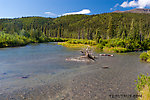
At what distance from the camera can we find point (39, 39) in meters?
106

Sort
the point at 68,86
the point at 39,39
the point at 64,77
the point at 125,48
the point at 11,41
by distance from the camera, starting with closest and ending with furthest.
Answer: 1. the point at 68,86
2. the point at 64,77
3. the point at 125,48
4. the point at 11,41
5. the point at 39,39

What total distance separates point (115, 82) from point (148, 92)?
26.1ft

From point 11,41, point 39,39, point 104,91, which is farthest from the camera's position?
point 39,39

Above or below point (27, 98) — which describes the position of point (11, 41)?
above

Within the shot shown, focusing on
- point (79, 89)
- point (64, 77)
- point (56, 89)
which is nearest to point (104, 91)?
point (79, 89)

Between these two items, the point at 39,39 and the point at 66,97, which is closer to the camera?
the point at 66,97

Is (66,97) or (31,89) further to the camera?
(31,89)

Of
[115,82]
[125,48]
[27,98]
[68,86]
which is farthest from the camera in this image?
[125,48]

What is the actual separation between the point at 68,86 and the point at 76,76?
408cm

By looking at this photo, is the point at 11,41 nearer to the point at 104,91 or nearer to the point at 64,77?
the point at 64,77

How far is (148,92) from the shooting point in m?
9.64

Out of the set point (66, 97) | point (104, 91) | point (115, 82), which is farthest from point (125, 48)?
point (66, 97)

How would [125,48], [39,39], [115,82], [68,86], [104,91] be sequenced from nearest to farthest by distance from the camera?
[104,91], [68,86], [115,82], [125,48], [39,39]

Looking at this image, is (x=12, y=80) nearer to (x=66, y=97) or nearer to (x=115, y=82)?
(x=66, y=97)
